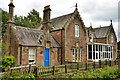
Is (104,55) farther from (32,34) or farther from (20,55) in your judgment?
(20,55)

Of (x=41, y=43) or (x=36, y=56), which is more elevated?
(x=41, y=43)

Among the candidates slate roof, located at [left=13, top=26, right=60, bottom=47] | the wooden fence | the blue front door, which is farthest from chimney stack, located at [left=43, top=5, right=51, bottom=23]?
the wooden fence

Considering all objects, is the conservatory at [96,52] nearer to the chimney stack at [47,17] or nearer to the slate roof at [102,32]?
the slate roof at [102,32]

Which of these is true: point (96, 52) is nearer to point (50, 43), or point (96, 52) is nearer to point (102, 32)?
point (102, 32)

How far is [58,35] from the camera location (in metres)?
21.6

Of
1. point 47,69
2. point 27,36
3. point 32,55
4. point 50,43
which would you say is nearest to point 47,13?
point 50,43

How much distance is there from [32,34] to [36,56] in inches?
147

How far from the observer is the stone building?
16.3 metres

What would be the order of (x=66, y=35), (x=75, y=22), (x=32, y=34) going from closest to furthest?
1. (x=32, y=34)
2. (x=66, y=35)
3. (x=75, y=22)

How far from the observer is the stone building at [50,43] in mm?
16319

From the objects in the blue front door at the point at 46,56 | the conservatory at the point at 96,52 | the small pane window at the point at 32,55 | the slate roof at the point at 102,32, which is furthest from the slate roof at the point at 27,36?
the slate roof at the point at 102,32

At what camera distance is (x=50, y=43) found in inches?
751

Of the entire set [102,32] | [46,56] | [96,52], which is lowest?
[46,56]

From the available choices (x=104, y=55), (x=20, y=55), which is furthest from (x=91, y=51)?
(x=20, y=55)
